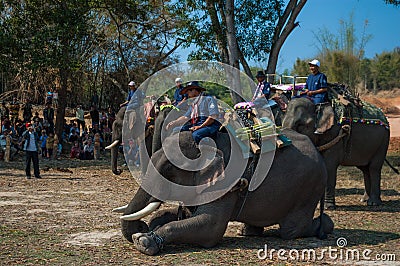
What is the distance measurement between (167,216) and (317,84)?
4.61 metres

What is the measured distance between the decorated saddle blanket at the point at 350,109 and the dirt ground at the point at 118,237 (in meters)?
1.67

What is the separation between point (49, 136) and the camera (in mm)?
22516

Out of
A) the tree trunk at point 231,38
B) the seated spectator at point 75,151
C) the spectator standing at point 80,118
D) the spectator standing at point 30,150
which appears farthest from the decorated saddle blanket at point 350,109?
the spectator standing at point 80,118

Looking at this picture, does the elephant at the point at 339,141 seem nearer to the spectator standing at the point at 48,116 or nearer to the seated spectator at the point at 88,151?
the seated spectator at the point at 88,151

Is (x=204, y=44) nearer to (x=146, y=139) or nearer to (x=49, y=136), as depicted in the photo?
(x=146, y=139)

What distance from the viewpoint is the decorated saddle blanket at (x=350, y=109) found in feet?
35.9

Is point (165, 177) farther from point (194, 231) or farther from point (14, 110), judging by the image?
point (14, 110)

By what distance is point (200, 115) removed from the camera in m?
7.40

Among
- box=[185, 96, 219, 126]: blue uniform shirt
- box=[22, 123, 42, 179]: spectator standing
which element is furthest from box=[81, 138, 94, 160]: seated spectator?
box=[185, 96, 219, 126]: blue uniform shirt

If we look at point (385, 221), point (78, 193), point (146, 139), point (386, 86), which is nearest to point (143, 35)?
point (146, 139)

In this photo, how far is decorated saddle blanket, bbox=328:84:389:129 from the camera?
10932 millimetres

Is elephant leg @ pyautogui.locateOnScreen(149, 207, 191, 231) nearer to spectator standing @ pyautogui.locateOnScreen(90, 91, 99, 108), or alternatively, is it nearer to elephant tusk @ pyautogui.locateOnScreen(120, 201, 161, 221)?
elephant tusk @ pyautogui.locateOnScreen(120, 201, 161, 221)

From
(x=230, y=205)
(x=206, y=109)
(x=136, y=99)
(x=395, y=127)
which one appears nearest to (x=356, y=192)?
(x=136, y=99)

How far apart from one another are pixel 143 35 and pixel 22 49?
6.07m
